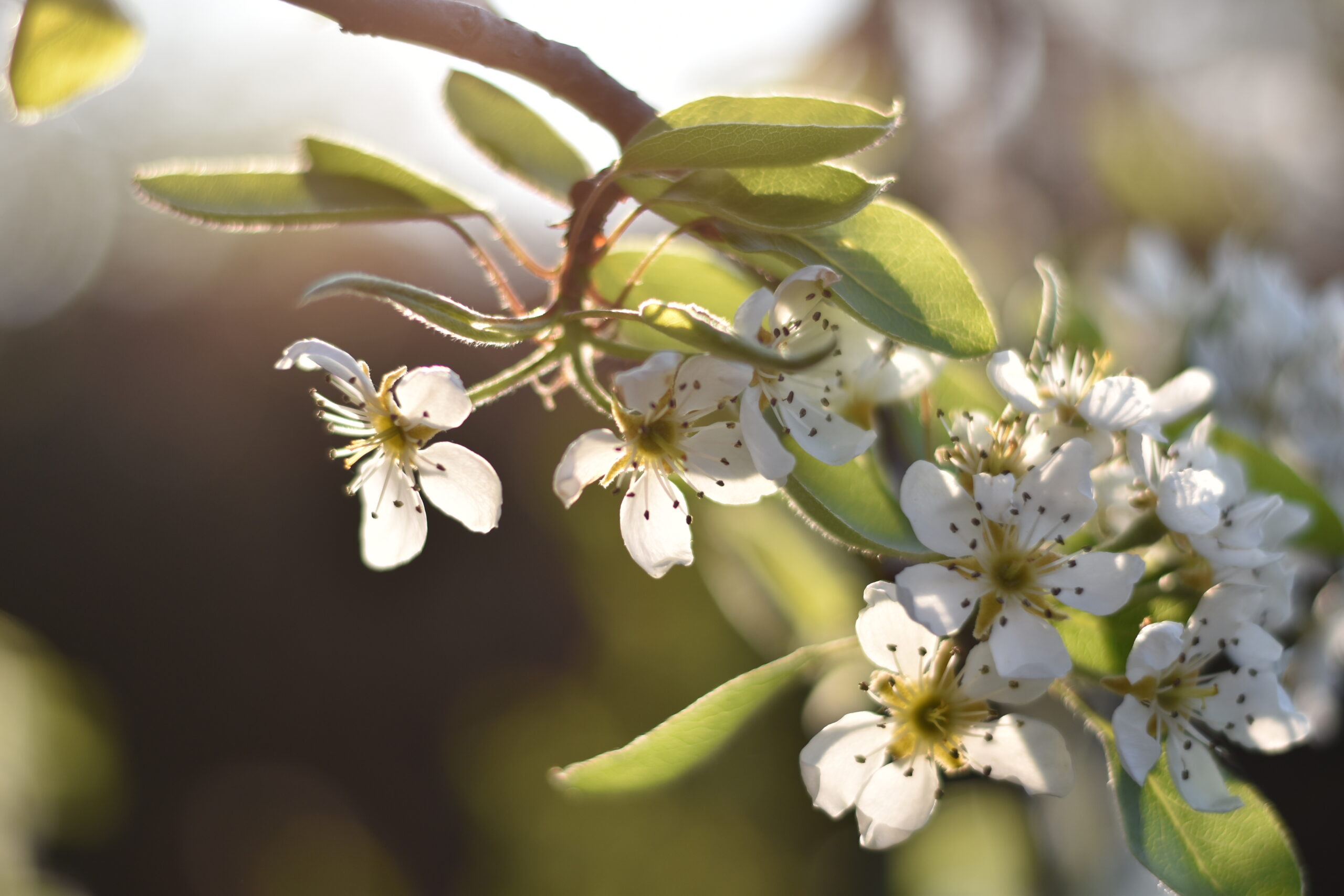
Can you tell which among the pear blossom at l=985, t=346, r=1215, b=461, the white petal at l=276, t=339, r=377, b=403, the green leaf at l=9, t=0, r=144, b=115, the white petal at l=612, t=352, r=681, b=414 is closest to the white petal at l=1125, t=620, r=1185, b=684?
the pear blossom at l=985, t=346, r=1215, b=461

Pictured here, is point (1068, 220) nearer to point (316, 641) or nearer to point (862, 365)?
point (862, 365)

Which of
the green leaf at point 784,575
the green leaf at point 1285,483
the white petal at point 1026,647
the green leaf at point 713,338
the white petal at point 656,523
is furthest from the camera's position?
the green leaf at point 784,575

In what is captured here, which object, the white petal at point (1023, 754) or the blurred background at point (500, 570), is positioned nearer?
the white petal at point (1023, 754)

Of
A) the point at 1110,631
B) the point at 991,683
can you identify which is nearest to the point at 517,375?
the point at 991,683

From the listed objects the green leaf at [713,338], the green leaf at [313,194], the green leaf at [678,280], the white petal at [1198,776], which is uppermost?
the green leaf at [313,194]

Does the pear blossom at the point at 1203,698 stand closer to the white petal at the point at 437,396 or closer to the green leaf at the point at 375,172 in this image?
the white petal at the point at 437,396

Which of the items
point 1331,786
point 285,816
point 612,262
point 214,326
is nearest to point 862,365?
point 612,262

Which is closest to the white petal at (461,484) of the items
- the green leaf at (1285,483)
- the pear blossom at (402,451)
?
the pear blossom at (402,451)
